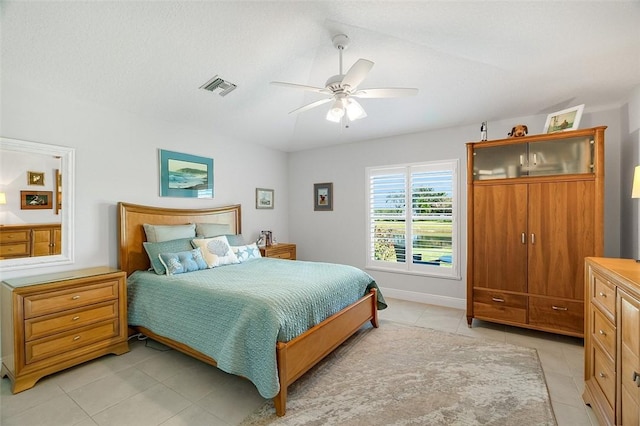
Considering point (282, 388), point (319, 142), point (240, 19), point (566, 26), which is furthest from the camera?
point (319, 142)

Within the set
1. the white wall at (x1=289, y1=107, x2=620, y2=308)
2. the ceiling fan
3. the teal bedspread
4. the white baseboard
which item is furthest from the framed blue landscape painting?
the white baseboard

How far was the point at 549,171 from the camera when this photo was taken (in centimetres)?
305

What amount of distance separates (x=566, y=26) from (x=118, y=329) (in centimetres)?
453

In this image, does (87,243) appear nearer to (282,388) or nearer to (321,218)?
(282,388)

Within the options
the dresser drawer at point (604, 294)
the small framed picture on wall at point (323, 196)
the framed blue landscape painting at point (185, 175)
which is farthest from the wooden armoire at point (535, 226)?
the framed blue landscape painting at point (185, 175)

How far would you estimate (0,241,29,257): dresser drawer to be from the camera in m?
2.50

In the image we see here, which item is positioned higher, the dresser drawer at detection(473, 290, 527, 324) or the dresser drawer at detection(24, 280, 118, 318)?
the dresser drawer at detection(24, 280, 118, 318)

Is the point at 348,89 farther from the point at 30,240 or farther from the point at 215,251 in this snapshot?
the point at 30,240

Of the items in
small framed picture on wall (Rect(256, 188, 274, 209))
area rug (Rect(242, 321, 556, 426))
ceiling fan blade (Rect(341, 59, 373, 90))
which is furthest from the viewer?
small framed picture on wall (Rect(256, 188, 274, 209))

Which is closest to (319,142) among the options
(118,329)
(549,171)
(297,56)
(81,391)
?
(297,56)

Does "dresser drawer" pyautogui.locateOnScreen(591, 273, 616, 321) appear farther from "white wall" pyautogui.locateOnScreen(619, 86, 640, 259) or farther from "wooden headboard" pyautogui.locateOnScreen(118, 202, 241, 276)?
"wooden headboard" pyautogui.locateOnScreen(118, 202, 241, 276)

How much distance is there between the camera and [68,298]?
97.7 inches

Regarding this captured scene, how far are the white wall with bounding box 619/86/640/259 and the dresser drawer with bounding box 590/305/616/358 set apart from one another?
146 centimetres

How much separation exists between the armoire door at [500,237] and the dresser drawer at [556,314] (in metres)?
0.20
